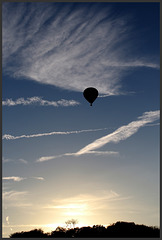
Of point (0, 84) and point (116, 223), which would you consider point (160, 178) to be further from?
point (116, 223)

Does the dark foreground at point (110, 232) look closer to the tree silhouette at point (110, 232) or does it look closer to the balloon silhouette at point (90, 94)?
the tree silhouette at point (110, 232)

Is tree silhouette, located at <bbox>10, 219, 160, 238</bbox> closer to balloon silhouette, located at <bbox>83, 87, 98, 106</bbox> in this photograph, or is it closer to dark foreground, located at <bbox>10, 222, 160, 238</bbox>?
dark foreground, located at <bbox>10, 222, 160, 238</bbox>

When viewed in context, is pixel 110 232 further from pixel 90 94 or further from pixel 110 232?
pixel 90 94

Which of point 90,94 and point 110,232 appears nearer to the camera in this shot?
point 90,94

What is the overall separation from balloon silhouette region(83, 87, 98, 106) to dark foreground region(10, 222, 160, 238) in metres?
30.3

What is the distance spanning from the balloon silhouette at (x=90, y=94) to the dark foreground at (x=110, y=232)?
99.4 feet

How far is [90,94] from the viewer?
2151 inches

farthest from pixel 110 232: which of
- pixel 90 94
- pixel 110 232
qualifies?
pixel 90 94

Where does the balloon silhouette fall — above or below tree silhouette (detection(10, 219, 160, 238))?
above

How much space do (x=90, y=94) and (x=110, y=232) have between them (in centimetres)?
3403

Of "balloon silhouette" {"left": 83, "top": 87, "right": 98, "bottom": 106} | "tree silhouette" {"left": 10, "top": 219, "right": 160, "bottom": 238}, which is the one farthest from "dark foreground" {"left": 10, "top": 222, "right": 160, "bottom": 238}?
"balloon silhouette" {"left": 83, "top": 87, "right": 98, "bottom": 106}

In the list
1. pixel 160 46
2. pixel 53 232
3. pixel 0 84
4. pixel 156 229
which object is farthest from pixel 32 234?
pixel 160 46

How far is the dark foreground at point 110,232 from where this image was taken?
70500 millimetres

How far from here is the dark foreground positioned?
231ft
